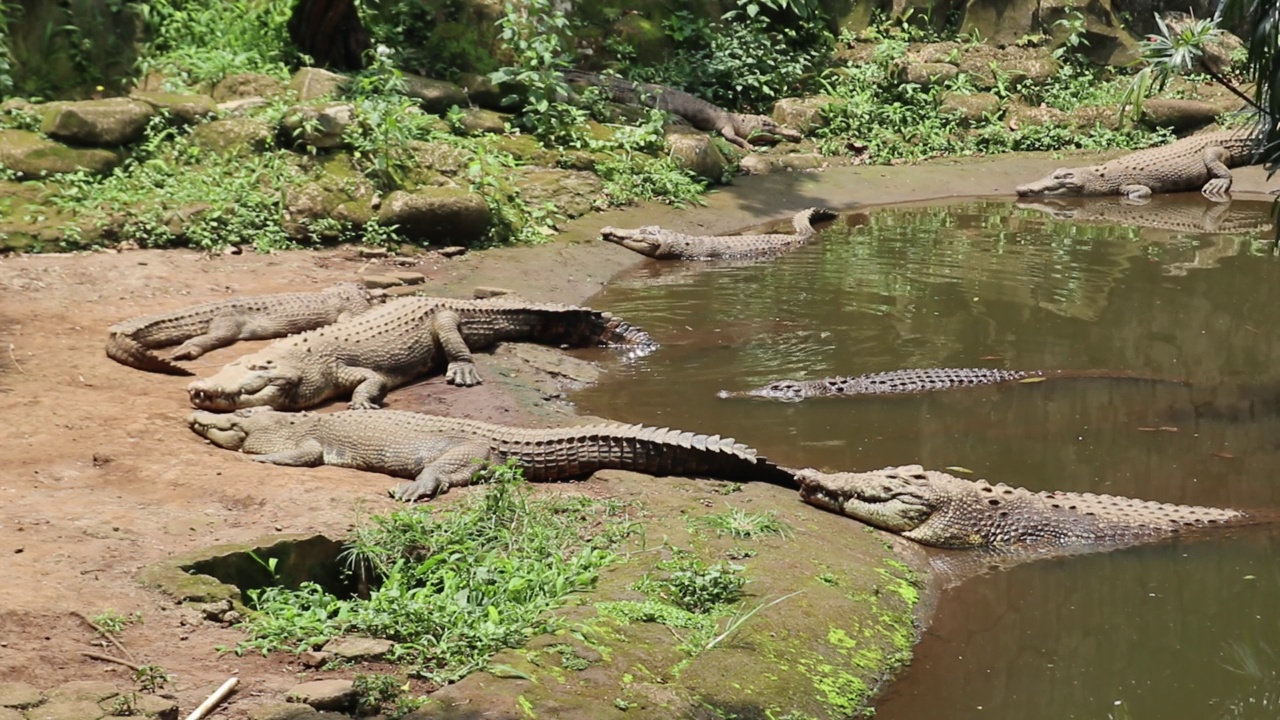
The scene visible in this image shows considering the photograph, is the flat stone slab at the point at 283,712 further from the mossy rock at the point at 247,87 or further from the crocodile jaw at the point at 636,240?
the mossy rock at the point at 247,87

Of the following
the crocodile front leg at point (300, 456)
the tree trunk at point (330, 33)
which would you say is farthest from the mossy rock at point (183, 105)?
the crocodile front leg at point (300, 456)

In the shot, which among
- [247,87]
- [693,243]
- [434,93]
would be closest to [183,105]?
[247,87]

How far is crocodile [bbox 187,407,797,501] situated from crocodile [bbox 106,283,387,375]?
4.54ft

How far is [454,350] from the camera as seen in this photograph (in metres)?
8.84

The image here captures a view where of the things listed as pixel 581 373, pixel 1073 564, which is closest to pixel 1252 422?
pixel 1073 564

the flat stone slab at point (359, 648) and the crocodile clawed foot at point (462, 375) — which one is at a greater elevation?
the flat stone slab at point (359, 648)

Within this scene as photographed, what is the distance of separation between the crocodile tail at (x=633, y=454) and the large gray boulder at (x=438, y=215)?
16.2 ft

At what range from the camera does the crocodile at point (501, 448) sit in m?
6.90

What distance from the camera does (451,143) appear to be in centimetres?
1287

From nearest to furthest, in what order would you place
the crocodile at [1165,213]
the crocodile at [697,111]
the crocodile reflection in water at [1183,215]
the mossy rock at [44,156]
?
1. the mossy rock at [44,156]
2. the crocodile reflection in water at [1183,215]
3. the crocodile at [1165,213]
4. the crocodile at [697,111]

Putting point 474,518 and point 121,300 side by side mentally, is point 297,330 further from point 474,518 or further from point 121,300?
point 474,518

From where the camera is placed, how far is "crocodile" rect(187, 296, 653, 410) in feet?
25.8

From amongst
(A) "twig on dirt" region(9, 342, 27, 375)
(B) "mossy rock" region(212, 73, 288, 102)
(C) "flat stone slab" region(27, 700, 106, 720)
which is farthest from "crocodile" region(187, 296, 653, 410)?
(B) "mossy rock" region(212, 73, 288, 102)

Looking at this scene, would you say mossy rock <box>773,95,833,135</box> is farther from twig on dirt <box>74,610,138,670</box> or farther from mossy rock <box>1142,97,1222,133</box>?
twig on dirt <box>74,610,138,670</box>
